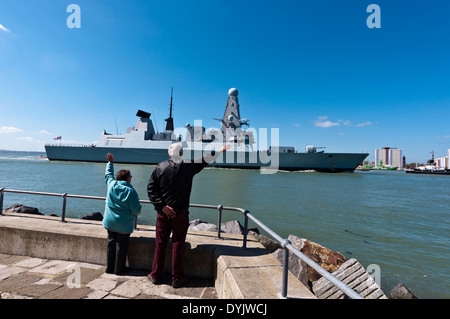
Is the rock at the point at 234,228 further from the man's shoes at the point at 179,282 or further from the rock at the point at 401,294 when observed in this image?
the man's shoes at the point at 179,282

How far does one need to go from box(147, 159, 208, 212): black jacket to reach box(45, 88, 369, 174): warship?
36848mm

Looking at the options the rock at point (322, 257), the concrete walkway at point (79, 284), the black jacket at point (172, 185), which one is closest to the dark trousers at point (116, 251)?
the concrete walkway at point (79, 284)

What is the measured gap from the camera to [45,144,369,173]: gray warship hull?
139 ft

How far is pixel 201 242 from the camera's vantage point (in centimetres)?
289

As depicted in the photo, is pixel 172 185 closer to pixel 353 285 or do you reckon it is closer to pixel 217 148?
pixel 353 285

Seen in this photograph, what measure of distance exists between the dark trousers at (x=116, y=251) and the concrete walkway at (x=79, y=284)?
87mm

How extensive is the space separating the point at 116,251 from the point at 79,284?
0.46m

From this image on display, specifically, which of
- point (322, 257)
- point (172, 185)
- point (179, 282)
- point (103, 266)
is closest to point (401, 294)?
point (322, 257)

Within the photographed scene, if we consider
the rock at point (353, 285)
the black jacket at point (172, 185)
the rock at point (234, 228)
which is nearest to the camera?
the black jacket at point (172, 185)

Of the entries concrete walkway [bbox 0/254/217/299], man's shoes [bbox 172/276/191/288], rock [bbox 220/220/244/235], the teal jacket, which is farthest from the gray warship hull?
man's shoes [bbox 172/276/191/288]

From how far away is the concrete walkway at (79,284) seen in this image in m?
2.23

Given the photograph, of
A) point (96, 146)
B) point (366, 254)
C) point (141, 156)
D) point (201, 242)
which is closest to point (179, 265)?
point (201, 242)

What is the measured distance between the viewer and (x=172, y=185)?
2.33 meters

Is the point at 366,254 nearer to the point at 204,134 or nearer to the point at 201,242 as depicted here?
the point at 201,242
